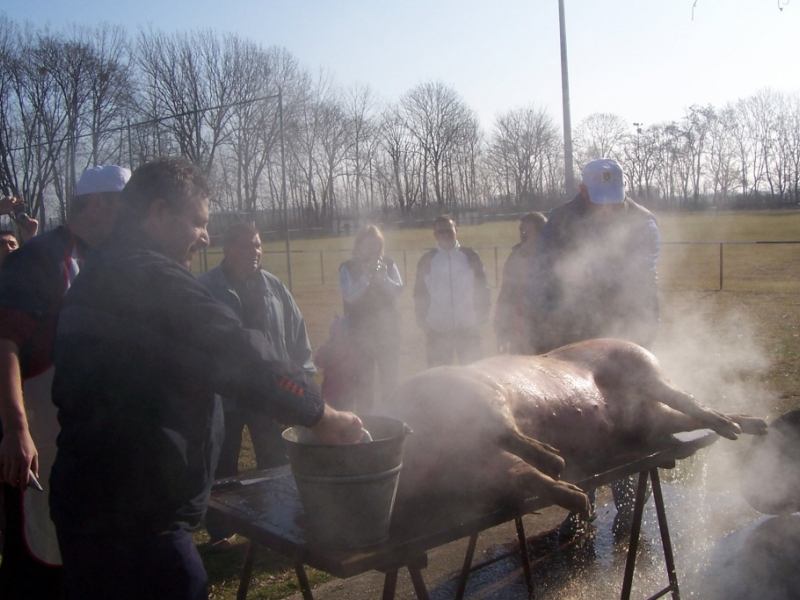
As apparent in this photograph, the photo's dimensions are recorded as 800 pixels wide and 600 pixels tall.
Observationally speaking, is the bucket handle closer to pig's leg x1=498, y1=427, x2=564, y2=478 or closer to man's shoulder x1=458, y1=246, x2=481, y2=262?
pig's leg x1=498, y1=427, x2=564, y2=478

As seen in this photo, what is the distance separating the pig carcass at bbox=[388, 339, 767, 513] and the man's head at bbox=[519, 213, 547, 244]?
188 centimetres

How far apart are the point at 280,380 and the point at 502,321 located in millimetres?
4391

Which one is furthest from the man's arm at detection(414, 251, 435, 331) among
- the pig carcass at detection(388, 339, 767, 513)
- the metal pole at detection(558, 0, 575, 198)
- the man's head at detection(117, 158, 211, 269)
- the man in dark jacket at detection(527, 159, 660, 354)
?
the metal pole at detection(558, 0, 575, 198)

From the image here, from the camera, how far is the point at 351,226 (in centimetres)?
3994

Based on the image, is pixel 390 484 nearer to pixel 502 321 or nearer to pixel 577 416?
pixel 577 416

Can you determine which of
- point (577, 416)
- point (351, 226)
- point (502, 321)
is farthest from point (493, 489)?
point (351, 226)

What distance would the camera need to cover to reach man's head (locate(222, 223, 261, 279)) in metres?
4.36

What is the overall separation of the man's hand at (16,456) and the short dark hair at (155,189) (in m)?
1.05

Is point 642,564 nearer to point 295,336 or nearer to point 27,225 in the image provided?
point 295,336

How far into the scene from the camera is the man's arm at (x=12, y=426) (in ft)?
8.52

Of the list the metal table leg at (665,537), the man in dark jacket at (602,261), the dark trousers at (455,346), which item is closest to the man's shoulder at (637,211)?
the man in dark jacket at (602,261)

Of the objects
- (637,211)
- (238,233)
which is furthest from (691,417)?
(238,233)

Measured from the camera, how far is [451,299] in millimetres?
6234

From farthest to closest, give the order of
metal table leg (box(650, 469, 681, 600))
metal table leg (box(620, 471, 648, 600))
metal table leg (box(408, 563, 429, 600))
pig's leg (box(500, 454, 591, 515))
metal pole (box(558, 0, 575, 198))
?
metal pole (box(558, 0, 575, 198))
metal table leg (box(650, 469, 681, 600))
metal table leg (box(620, 471, 648, 600))
pig's leg (box(500, 454, 591, 515))
metal table leg (box(408, 563, 429, 600))
